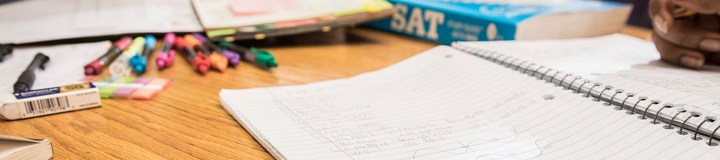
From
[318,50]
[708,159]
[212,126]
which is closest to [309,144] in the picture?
[212,126]

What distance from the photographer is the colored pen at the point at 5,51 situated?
603 mm

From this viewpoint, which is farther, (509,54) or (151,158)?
(509,54)

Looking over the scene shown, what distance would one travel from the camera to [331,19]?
29.7 inches

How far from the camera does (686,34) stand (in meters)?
0.51

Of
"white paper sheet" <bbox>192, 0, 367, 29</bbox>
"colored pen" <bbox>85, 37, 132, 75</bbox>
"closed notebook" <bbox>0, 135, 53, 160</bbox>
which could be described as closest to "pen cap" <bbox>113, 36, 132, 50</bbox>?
"colored pen" <bbox>85, 37, 132, 75</bbox>

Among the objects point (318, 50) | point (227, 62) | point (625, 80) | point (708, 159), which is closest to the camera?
point (708, 159)

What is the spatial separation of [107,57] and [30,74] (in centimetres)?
10

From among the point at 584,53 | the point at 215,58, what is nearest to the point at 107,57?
the point at 215,58

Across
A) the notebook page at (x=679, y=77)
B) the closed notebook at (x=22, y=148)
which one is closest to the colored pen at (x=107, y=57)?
the closed notebook at (x=22, y=148)

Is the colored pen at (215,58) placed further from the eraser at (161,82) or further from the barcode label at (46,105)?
the barcode label at (46,105)

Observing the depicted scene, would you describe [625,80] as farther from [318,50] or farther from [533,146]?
[318,50]

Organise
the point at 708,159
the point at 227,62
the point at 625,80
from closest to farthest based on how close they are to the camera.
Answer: the point at 708,159
the point at 625,80
the point at 227,62

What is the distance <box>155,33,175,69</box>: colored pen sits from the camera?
0.61 m

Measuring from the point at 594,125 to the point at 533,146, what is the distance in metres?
0.05
